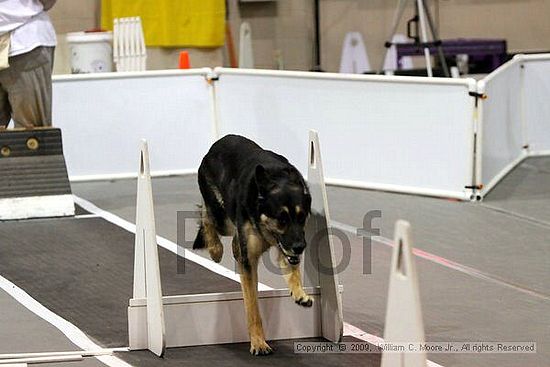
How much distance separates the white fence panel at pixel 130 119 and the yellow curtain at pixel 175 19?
144 inches

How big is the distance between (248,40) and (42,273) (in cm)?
685

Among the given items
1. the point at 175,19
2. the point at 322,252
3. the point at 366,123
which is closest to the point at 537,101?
the point at 366,123

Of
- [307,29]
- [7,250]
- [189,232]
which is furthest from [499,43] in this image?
[7,250]

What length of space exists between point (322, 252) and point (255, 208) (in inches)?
23.9

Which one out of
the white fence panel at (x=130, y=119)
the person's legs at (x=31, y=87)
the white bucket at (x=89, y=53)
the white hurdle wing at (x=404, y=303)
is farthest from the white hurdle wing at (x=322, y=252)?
the white bucket at (x=89, y=53)

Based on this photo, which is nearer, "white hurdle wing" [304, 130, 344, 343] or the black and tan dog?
the black and tan dog

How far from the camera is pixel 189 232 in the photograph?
24.3 feet

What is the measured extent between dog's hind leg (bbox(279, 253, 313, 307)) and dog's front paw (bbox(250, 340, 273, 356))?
0.94 feet

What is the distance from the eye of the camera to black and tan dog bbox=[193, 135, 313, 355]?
14.6 ft

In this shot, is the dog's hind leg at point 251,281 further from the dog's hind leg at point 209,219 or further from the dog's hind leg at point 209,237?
the dog's hind leg at point 209,237

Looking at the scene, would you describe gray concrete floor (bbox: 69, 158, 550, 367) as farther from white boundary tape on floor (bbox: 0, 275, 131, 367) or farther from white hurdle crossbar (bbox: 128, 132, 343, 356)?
white boundary tape on floor (bbox: 0, 275, 131, 367)

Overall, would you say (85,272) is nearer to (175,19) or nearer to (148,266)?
(148,266)

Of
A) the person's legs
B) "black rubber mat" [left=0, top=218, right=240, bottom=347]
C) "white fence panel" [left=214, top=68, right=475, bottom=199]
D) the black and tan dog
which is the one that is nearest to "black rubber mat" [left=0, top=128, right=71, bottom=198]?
the person's legs

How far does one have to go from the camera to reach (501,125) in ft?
28.7
